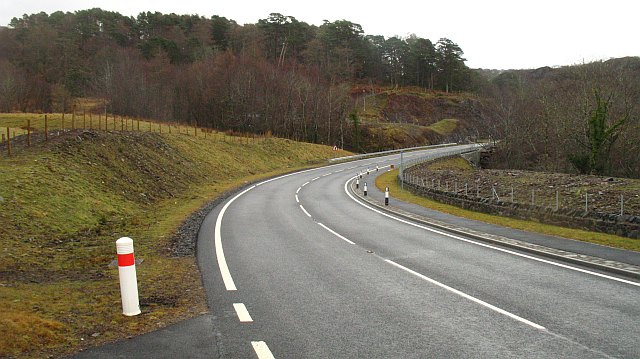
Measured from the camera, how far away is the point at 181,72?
7994 centimetres

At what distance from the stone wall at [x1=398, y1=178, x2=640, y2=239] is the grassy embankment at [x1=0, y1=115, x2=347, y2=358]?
12.6 m

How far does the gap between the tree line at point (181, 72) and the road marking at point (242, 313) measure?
6270cm

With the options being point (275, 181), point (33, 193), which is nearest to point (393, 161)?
point (275, 181)

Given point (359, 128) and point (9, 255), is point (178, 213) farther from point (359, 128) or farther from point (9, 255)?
point (359, 128)

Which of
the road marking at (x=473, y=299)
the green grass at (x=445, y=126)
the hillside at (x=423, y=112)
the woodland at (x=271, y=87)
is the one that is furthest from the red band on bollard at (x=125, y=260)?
the green grass at (x=445, y=126)

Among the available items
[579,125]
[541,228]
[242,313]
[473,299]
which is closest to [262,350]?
[242,313]

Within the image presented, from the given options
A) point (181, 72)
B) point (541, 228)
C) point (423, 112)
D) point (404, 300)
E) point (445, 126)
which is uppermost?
point (181, 72)

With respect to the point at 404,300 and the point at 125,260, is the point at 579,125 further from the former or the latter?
the point at 125,260

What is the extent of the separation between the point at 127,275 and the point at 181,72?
7927 centimetres

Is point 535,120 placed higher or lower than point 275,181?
higher

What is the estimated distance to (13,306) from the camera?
6.11 meters

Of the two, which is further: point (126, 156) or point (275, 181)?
point (275, 181)

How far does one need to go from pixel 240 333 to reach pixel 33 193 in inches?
475

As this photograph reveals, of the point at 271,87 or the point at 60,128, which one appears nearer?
the point at 60,128
